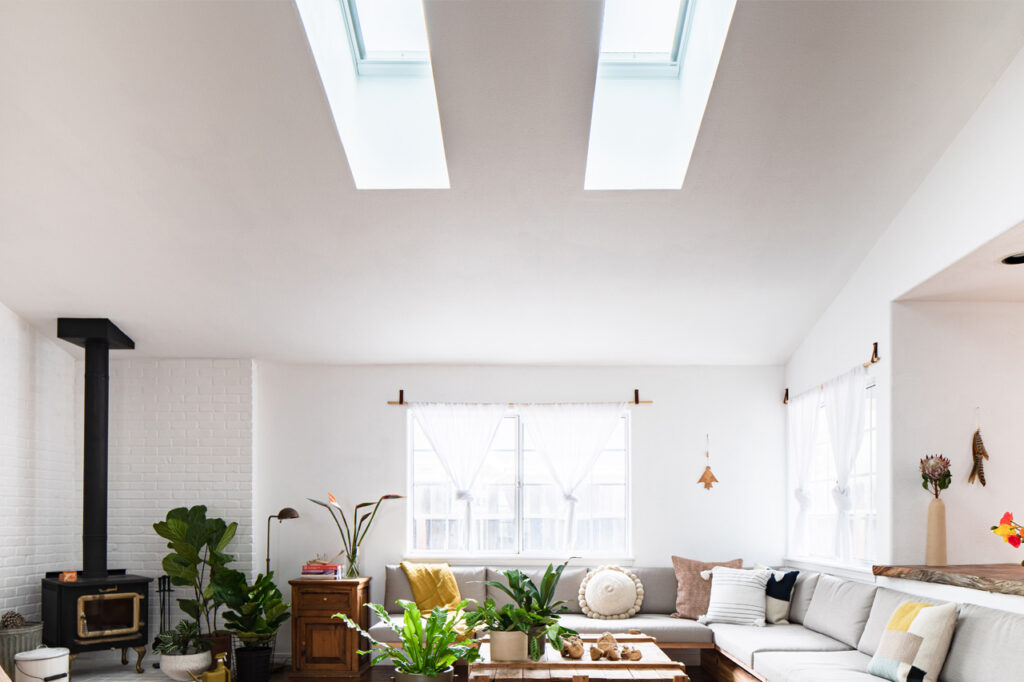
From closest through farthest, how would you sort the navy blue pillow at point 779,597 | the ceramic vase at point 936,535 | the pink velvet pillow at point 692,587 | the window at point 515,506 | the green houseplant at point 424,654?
the green houseplant at point 424,654 → the ceramic vase at point 936,535 → the navy blue pillow at point 779,597 → the pink velvet pillow at point 692,587 → the window at point 515,506

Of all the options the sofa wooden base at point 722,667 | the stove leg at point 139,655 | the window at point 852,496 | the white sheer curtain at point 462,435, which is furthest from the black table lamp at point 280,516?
the window at point 852,496

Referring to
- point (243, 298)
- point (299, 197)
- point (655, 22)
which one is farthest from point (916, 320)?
point (243, 298)

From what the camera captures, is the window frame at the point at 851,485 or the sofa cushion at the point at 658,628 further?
the sofa cushion at the point at 658,628

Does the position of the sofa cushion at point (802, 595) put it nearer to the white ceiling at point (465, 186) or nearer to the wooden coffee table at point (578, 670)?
the wooden coffee table at point (578, 670)

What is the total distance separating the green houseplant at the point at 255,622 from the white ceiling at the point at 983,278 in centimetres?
514

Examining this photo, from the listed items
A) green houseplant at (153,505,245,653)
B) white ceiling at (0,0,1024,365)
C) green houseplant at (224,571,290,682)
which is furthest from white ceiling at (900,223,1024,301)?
green houseplant at (153,505,245,653)

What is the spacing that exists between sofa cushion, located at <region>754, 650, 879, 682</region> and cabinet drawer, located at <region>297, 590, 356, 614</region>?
3.22 meters

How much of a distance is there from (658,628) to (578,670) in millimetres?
1964

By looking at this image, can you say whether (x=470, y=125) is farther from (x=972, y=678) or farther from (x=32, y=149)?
(x=972, y=678)

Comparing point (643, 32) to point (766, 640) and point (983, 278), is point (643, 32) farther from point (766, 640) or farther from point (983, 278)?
point (766, 640)

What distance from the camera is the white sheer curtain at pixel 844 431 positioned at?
661cm

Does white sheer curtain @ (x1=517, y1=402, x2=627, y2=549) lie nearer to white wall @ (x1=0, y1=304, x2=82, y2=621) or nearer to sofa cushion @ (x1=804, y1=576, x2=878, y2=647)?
sofa cushion @ (x1=804, y1=576, x2=878, y2=647)

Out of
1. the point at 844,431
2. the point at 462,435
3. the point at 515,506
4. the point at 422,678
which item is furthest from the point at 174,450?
the point at 844,431

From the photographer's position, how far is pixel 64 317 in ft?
24.2
